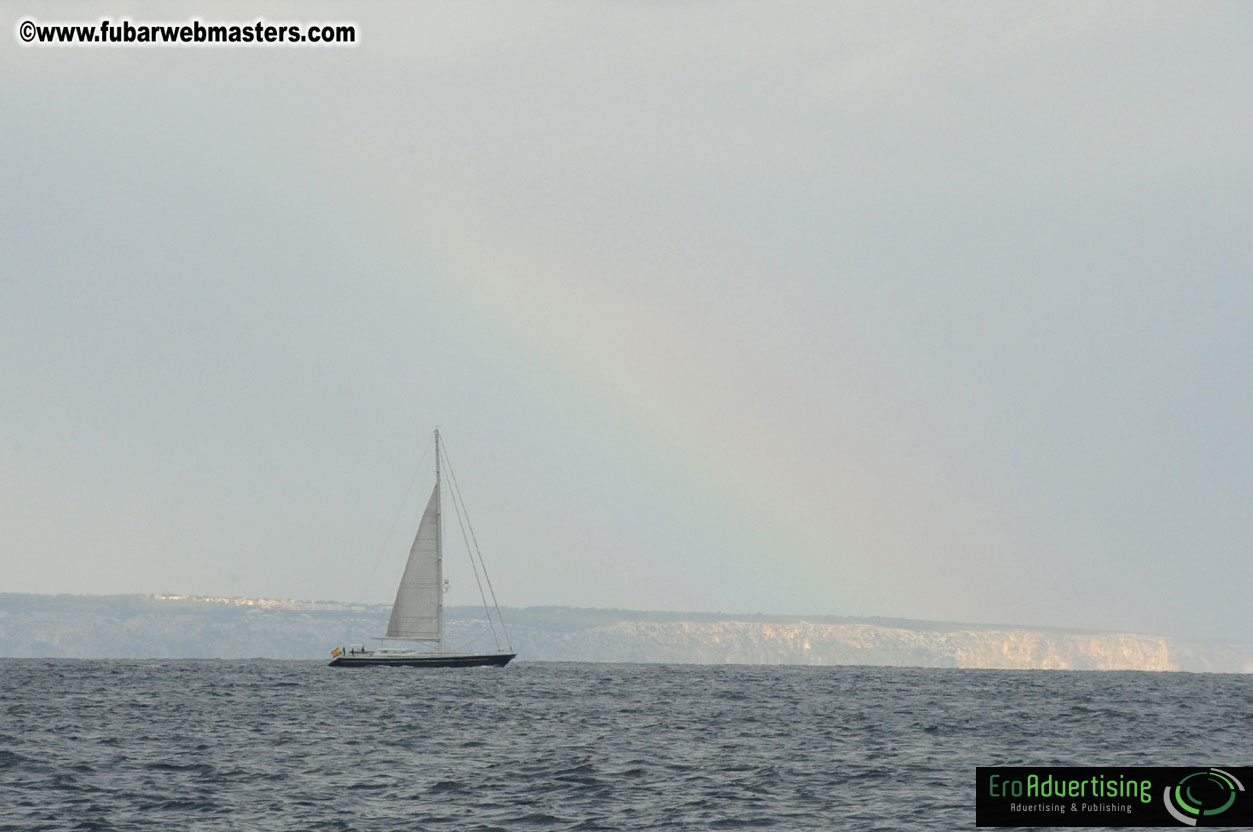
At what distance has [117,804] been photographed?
38312mm

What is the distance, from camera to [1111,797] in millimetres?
36812

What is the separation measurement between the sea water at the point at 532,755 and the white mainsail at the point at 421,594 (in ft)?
111

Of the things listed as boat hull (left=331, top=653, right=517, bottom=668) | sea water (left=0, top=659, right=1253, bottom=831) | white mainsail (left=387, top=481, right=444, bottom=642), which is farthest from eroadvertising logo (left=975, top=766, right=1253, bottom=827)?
white mainsail (left=387, top=481, right=444, bottom=642)

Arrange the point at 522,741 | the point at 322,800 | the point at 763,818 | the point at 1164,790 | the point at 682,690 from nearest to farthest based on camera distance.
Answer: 1. the point at 1164,790
2. the point at 763,818
3. the point at 322,800
4. the point at 522,741
5. the point at 682,690

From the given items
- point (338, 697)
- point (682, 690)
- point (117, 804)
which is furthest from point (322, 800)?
point (682, 690)

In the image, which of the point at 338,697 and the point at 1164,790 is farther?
the point at 338,697

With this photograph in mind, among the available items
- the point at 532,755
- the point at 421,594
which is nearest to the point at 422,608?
the point at 421,594

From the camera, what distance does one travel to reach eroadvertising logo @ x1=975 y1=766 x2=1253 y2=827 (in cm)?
3441

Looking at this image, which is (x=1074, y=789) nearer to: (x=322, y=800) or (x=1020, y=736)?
(x=322, y=800)

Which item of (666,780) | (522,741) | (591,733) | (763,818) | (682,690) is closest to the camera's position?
(763,818)

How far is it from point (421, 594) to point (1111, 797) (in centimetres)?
10396

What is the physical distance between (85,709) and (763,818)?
55792 mm

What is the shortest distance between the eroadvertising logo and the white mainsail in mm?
101746

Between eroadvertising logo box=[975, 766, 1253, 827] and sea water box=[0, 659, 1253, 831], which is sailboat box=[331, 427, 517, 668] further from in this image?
eroadvertising logo box=[975, 766, 1253, 827]
